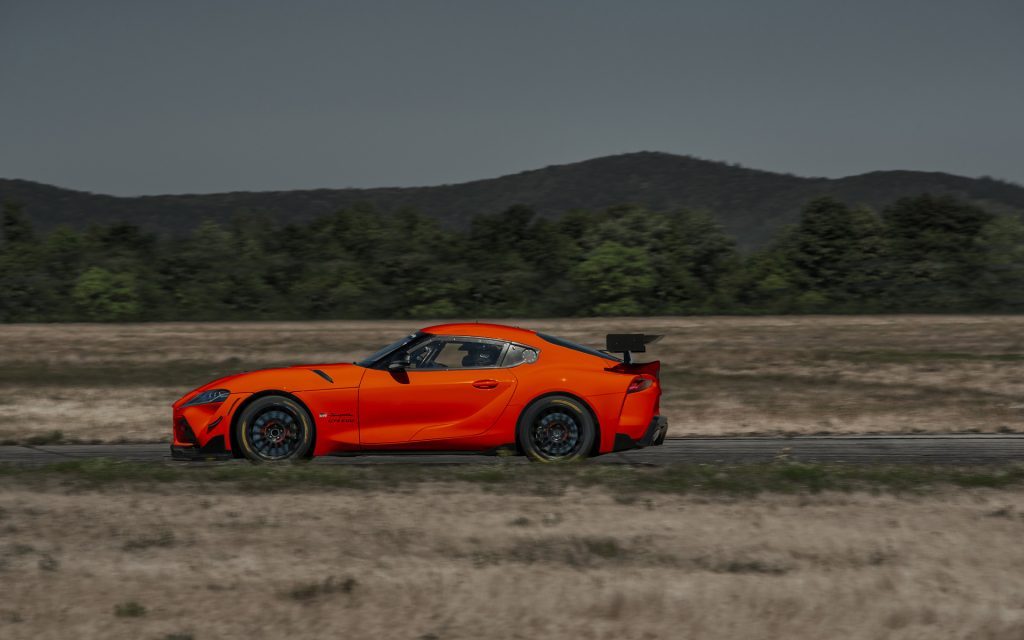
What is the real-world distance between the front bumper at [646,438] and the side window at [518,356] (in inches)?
41.8

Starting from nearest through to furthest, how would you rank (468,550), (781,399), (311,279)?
(468,550) < (781,399) < (311,279)

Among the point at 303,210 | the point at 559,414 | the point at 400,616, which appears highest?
the point at 303,210

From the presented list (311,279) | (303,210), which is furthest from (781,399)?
(303,210)

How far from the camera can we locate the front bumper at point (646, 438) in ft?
35.4

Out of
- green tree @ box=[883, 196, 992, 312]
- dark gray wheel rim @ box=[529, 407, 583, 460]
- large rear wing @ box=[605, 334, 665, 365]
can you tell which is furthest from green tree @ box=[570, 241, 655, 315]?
dark gray wheel rim @ box=[529, 407, 583, 460]

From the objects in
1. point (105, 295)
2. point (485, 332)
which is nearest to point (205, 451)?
point (485, 332)

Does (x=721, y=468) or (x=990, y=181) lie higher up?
(x=990, y=181)

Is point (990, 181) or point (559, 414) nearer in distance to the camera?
point (559, 414)

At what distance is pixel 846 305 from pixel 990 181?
75351mm

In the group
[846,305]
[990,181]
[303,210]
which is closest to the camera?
[846,305]

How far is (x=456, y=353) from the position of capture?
36.2ft

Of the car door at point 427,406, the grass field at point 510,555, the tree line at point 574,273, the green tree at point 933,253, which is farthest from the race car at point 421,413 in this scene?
the green tree at point 933,253

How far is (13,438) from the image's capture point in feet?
49.1

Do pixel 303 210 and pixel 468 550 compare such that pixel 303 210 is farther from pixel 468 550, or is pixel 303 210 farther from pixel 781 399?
pixel 468 550
